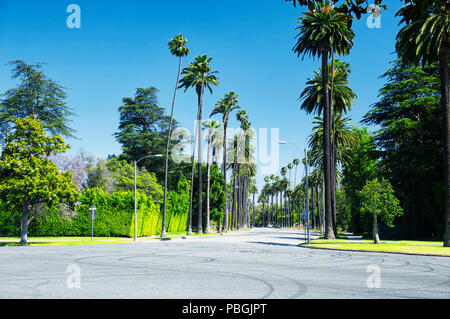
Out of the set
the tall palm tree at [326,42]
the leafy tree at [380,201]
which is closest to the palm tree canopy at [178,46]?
the tall palm tree at [326,42]

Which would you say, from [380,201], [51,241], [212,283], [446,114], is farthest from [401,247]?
[51,241]

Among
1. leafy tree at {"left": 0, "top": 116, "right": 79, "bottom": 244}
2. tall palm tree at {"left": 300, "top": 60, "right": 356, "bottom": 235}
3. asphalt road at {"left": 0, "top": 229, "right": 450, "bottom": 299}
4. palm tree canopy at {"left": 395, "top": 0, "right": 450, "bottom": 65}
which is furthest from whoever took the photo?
tall palm tree at {"left": 300, "top": 60, "right": 356, "bottom": 235}

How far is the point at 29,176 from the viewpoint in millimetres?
29641

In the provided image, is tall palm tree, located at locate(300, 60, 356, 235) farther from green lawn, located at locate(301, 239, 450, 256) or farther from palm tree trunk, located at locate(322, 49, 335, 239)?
green lawn, located at locate(301, 239, 450, 256)

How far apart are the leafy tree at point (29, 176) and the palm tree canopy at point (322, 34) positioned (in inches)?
978

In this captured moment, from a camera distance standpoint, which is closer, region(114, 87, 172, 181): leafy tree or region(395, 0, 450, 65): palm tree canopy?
region(395, 0, 450, 65): palm tree canopy

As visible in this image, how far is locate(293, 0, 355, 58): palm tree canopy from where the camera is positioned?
36625 millimetres

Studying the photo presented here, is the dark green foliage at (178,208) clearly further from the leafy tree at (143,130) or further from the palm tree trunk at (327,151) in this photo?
the palm tree trunk at (327,151)

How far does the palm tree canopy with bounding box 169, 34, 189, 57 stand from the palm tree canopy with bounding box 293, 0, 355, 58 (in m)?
15.3

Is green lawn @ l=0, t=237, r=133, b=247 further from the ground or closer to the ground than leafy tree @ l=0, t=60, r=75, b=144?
closer to the ground

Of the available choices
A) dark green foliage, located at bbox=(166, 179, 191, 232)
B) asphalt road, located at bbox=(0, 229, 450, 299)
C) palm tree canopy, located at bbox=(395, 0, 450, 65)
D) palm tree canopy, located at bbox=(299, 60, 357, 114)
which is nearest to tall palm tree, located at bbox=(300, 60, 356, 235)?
palm tree canopy, located at bbox=(299, 60, 357, 114)

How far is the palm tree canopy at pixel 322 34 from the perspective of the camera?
3662 cm

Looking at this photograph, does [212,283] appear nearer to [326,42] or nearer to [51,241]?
[51,241]
